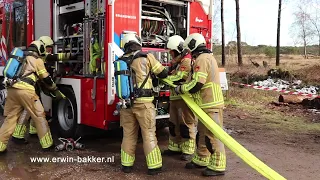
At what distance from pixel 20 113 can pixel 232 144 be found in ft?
11.8

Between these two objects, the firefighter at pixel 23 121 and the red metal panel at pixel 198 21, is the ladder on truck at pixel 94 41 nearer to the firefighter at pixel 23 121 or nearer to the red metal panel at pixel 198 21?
the firefighter at pixel 23 121

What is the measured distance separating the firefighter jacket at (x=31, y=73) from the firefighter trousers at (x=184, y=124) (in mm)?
2150

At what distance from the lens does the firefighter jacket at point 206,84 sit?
15.7ft

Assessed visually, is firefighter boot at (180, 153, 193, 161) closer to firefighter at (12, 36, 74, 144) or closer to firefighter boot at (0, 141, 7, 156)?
firefighter at (12, 36, 74, 144)

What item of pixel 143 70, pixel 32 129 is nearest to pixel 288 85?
pixel 32 129

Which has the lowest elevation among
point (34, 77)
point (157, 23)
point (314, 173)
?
point (314, 173)

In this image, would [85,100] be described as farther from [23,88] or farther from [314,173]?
[314,173]

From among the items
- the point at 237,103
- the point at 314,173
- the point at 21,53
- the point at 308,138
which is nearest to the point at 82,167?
the point at 21,53

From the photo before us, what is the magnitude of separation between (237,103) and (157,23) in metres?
6.16

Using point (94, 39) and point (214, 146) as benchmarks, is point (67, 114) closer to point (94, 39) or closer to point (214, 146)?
point (94, 39)

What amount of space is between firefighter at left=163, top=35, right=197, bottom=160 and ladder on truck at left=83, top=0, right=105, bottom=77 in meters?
1.06

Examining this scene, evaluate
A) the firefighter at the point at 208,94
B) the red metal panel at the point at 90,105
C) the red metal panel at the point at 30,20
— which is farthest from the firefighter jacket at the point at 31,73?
the firefighter at the point at 208,94

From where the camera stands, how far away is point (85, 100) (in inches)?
233

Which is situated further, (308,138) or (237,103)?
(237,103)
